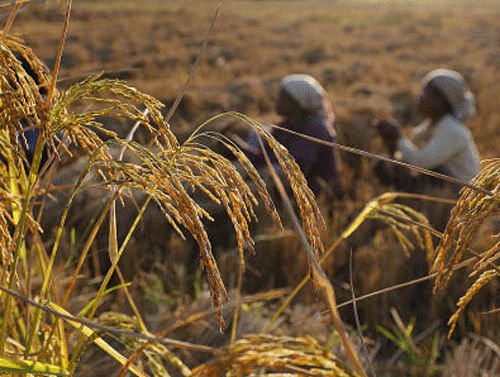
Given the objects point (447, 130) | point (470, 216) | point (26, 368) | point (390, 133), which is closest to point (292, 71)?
point (390, 133)

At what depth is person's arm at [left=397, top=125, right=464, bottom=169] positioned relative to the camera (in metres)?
3.88

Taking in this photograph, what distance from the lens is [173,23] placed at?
2152 centimetres

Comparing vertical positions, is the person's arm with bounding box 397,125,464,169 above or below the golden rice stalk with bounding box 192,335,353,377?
below

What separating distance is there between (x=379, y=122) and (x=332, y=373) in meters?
3.88

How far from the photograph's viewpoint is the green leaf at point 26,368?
70 cm

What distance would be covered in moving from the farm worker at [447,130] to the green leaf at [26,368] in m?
3.58

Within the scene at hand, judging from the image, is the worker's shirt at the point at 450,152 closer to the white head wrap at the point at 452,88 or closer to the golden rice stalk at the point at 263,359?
the white head wrap at the point at 452,88

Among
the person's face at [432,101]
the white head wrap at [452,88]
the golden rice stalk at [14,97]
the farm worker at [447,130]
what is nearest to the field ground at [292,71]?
the golden rice stalk at [14,97]

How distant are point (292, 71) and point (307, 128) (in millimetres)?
7680

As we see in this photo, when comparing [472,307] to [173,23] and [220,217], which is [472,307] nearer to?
[220,217]

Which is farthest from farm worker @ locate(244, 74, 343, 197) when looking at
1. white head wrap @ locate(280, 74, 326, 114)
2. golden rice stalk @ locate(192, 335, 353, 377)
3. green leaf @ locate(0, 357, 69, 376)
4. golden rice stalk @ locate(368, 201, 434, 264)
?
golden rice stalk @ locate(192, 335, 353, 377)

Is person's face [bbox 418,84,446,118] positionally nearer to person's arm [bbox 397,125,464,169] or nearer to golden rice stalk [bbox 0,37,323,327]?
person's arm [bbox 397,125,464,169]

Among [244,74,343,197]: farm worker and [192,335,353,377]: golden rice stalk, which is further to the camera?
[244,74,343,197]: farm worker

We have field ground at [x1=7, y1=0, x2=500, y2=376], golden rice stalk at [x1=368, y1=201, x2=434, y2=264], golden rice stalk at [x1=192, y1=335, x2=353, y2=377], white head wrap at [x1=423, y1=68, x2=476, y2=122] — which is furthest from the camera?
white head wrap at [x1=423, y1=68, x2=476, y2=122]
